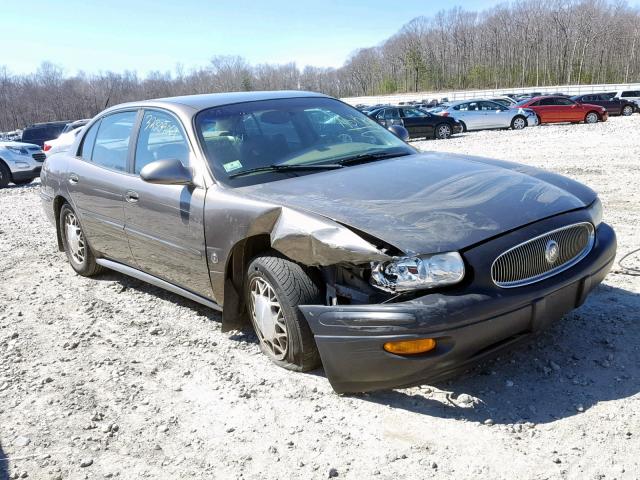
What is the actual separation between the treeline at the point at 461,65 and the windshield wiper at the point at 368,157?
294 ft

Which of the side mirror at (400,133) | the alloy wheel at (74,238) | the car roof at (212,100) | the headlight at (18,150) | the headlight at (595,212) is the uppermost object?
the car roof at (212,100)

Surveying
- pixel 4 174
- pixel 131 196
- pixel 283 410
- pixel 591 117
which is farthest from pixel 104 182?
pixel 591 117

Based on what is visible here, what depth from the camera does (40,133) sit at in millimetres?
24766

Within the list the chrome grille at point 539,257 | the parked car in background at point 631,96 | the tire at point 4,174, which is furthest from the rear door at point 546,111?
the chrome grille at point 539,257

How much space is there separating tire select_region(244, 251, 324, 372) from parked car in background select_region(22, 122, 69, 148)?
24065 millimetres

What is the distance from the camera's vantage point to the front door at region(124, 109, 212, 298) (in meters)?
3.68

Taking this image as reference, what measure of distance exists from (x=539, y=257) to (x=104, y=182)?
10.9ft

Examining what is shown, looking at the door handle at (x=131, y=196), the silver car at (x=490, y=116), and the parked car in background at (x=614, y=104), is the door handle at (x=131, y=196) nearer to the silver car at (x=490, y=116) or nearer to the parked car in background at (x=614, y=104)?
the silver car at (x=490, y=116)

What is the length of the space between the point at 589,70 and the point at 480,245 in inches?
4324

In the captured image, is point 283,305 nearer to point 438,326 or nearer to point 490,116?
point 438,326

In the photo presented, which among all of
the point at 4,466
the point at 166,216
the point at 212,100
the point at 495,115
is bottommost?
the point at 4,466

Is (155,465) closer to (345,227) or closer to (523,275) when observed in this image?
(345,227)

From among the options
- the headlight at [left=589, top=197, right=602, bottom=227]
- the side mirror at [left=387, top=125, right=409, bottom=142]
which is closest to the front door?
the side mirror at [left=387, top=125, right=409, bottom=142]

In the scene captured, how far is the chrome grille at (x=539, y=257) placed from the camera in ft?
Answer: 8.99
